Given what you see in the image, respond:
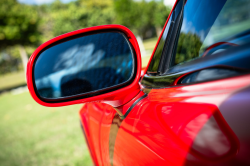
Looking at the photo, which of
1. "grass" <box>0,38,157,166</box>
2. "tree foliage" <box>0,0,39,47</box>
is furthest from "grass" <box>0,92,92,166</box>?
"tree foliage" <box>0,0,39,47</box>

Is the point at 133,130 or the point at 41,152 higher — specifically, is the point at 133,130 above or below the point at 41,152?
above

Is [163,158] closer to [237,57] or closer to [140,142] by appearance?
[140,142]

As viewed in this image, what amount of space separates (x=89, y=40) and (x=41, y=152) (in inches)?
133

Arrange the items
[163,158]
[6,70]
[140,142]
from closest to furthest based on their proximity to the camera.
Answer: [163,158] < [140,142] < [6,70]

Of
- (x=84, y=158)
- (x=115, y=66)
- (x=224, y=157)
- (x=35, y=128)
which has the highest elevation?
(x=115, y=66)

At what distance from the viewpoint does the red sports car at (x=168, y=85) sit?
637 mm

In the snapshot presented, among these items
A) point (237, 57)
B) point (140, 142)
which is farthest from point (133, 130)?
point (237, 57)

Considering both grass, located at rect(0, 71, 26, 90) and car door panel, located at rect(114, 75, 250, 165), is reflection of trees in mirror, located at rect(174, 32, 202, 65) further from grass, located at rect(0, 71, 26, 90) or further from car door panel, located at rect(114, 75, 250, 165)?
grass, located at rect(0, 71, 26, 90)

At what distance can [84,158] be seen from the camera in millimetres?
3307

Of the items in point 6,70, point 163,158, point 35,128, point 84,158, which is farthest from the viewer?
point 6,70

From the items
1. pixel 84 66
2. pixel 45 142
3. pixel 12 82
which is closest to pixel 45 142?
pixel 45 142

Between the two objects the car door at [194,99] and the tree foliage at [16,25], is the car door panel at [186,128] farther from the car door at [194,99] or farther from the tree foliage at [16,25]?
the tree foliage at [16,25]

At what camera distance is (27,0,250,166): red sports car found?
2.09 ft

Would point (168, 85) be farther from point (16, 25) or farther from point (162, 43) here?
point (16, 25)
